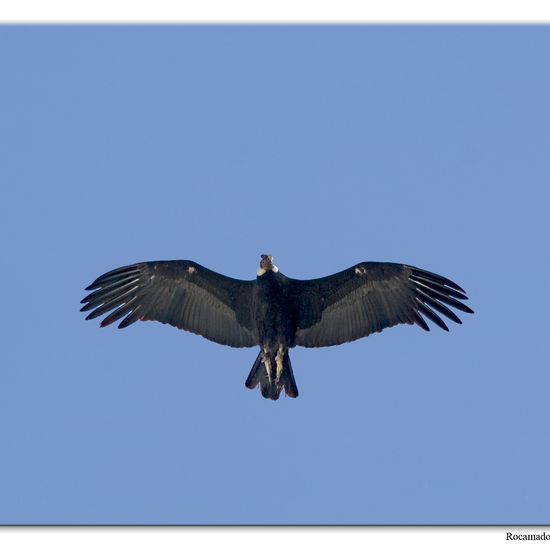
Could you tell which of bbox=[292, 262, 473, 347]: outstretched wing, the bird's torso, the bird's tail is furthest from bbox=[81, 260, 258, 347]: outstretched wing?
bbox=[292, 262, 473, 347]: outstretched wing

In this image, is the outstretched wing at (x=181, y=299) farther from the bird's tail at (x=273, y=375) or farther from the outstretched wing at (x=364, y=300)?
the outstretched wing at (x=364, y=300)

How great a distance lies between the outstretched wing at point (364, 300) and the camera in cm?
1941

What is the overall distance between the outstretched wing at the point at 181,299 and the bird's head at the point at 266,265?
1.14ft

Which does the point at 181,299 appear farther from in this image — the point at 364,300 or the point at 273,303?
the point at 364,300

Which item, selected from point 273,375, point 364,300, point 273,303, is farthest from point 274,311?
point 364,300

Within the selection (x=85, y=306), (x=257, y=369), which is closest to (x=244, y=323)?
(x=257, y=369)

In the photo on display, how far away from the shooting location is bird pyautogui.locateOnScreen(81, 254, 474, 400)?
19391 mm

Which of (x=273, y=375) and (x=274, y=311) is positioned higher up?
(x=274, y=311)

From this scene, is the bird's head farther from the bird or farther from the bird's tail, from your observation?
the bird's tail

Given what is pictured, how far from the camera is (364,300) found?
1969 centimetres

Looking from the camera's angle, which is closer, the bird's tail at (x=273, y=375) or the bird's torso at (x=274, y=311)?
the bird's tail at (x=273, y=375)

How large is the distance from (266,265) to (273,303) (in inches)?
28.6

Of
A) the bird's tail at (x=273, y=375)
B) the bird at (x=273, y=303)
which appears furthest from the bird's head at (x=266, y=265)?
the bird's tail at (x=273, y=375)
